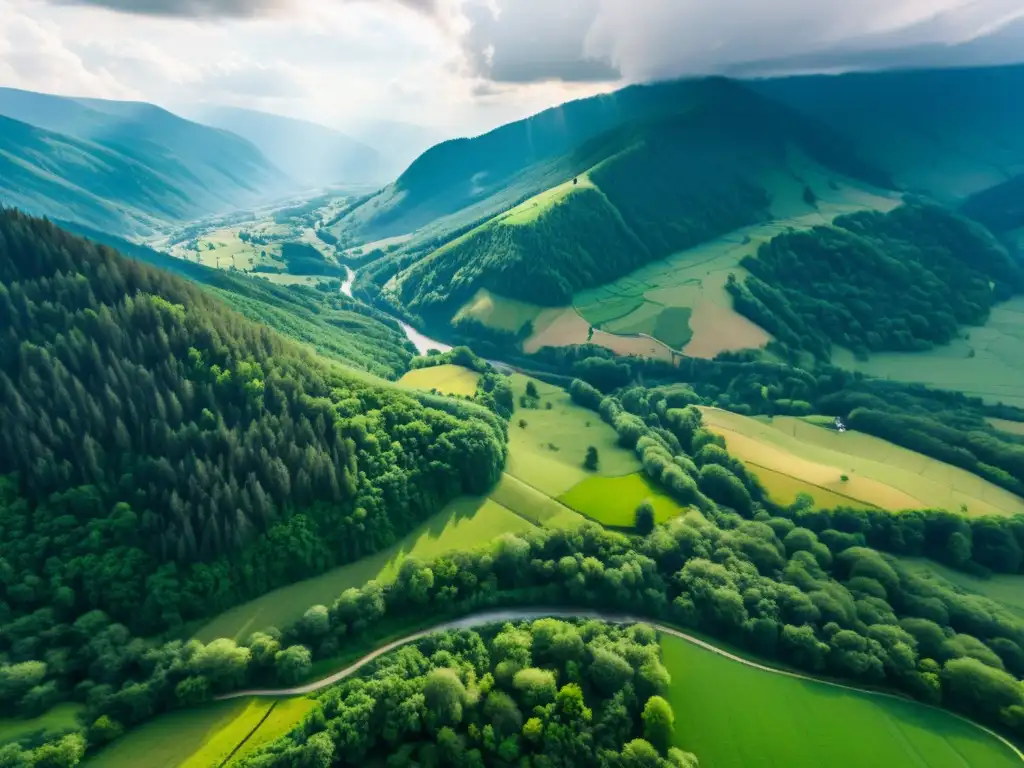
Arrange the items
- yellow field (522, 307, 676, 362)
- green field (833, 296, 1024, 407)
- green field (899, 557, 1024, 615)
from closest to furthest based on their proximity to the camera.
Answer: green field (899, 557, 1024, 615)
green field (833, 296, 1024, 407)
yellow field (522, 307, 676, 362)

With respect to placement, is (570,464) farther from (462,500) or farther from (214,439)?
(214,439)

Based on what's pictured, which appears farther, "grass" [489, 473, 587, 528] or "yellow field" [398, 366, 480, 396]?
"yellow field" [398, 366, 480, 396]

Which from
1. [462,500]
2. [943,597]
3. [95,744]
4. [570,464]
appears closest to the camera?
[95,744]

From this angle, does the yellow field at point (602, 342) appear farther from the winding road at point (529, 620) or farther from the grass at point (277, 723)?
the grass at point (277, 723)

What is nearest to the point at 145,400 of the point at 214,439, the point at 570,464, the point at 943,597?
the point at 214,439

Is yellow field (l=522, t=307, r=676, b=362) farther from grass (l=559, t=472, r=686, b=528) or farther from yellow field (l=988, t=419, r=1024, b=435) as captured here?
yellow field (l=988, t=419, r=1024, b=435)

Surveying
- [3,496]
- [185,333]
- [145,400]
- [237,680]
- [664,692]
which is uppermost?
[185,333]

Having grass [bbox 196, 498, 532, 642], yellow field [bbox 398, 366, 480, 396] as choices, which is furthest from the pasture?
yellow field [bbox 398, 366, 480, 396]
